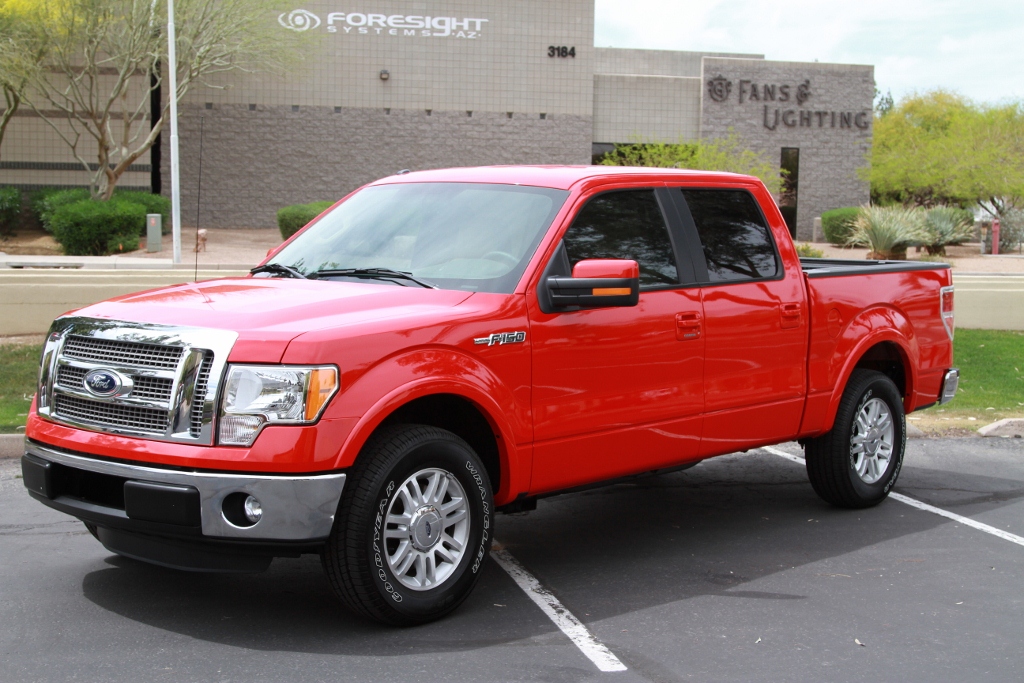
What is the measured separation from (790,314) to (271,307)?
3.09 m

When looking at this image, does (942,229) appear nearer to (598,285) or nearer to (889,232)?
(889,232)

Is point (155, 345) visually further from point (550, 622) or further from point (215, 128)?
point (215, 128)

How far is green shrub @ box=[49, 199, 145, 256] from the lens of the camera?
27031 mm

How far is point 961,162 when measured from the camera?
37.8 metres

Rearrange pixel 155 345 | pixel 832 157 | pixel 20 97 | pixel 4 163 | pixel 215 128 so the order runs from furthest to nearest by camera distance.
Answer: pixel 832 157
pixel 215 128
pixel 4 163
pixel 20 97
pixel 155 345

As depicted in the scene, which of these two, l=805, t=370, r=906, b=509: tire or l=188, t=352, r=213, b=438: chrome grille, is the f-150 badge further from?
l=805, t=370, r=906, b=509: tire

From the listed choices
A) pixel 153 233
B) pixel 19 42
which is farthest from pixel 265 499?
pixel 19 42

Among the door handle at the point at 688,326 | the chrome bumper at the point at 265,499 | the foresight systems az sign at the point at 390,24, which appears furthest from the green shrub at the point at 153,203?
the chrome bumper at the point at 265,499

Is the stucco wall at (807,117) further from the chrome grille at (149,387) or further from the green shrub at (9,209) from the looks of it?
the chrome grille at (149,387)

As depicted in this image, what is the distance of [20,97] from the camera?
98.5ft

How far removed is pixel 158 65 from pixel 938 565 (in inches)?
1359

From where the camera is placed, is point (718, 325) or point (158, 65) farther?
point (158, 65)

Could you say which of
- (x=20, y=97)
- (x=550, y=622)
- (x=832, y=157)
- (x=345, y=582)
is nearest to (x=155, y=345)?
(x=345, y=582)

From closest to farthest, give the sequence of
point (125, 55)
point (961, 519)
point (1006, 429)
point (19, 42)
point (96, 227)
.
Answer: point (961, 519) → point (1006, 429) → point (96, 227) → point (19, 42) → point (125, 55)
